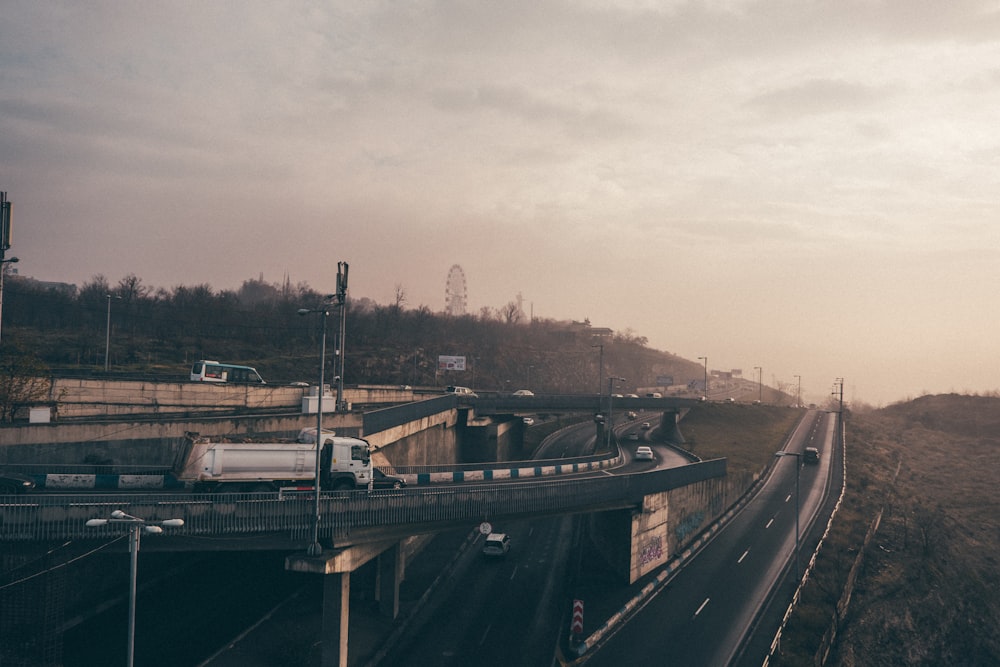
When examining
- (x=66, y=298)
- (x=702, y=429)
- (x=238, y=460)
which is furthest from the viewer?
(x=66, y=298)

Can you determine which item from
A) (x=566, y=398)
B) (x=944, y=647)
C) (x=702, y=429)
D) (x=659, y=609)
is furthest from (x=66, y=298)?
(x=944, y=647)

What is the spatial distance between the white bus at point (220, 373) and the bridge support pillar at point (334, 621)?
3867cm

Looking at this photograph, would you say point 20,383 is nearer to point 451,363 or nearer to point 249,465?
point 249,465

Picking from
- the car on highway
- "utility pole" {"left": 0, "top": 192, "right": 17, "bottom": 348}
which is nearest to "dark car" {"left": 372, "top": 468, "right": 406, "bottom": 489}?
the car on highway

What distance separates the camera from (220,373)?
235ft

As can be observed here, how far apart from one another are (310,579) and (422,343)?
12399cm

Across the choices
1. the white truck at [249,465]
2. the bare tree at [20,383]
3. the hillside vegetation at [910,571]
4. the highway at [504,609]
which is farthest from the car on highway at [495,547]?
the bare tree at [20,383]

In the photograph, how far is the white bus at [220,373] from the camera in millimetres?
68562

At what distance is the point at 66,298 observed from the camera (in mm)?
137000

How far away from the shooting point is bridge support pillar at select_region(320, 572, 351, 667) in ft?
116

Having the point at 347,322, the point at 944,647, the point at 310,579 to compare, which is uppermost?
the point at 347,322

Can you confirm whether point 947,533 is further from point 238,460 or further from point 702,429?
point 238,460

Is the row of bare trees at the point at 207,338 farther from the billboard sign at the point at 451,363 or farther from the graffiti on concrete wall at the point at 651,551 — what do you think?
the graffiti on concrete wall at the point at 651,551

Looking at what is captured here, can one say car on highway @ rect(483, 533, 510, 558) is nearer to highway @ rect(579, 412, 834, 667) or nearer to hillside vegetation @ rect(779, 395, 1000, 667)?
highway @ rect(579, 412, 834, 667)
